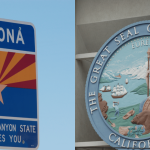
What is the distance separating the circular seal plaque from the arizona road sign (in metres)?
11.4

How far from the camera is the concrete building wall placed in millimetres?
15633

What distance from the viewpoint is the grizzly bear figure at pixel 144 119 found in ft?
43.1

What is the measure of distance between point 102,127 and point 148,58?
3.61 m

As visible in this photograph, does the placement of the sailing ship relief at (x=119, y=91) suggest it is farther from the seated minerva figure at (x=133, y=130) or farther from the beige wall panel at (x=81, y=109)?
the beige wall panel at (x=81, y=109)

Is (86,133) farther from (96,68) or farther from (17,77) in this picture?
(17,77)

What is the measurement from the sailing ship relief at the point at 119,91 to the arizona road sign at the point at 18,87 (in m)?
11.9

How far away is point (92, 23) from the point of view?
16266 mm

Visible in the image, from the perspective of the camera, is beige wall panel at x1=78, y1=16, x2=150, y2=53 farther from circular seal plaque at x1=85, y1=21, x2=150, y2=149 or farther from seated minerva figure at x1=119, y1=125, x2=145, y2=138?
seated minerva figure at x1=119, y1=125, x2=145, y2=138

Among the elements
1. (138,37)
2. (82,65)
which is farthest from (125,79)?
(82,65)

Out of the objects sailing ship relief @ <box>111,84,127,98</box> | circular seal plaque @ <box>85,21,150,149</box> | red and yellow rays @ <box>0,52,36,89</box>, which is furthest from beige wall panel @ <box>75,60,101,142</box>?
red and yellow rays @ <box>0,52,36,89</box>

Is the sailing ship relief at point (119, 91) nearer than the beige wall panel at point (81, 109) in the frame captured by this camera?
Yes

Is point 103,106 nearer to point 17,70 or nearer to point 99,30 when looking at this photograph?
point 99,30

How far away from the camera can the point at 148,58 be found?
14016 millimetres

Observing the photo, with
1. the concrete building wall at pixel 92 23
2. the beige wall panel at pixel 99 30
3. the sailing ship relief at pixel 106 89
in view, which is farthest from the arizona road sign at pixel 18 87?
the beige wall panel at pixel 99 30
